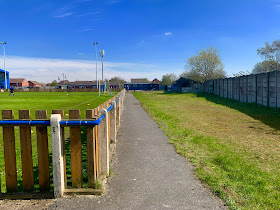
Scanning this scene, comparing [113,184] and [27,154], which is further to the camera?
[113,184]

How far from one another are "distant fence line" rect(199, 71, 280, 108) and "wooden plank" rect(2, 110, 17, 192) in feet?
53.7

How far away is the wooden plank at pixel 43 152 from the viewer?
10.1 ft

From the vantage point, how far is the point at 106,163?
3.80 metres

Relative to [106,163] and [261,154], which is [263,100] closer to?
[261,154]

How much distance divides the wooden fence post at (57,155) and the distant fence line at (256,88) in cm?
1595

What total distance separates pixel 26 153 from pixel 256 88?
64.4ft

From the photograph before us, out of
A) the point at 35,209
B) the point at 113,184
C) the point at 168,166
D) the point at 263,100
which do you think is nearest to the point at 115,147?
the point at 168,166

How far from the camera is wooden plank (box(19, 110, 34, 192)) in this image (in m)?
3.11

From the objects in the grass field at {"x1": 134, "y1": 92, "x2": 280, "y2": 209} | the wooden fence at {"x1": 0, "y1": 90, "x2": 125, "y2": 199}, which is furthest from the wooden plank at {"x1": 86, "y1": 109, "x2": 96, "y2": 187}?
the grass field at {"x1": 134, "y1": 92, "x2": 280, "y2": 209}

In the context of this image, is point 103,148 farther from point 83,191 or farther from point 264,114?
point 264,114

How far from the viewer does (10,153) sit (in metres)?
3.19

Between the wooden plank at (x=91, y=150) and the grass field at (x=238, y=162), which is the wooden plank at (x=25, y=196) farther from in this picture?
the grass field at (x=238, y=162)

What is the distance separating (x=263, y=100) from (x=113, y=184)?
17.2 metres

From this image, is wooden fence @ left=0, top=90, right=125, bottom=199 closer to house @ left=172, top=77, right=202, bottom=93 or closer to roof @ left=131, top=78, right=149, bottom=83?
house @ left=172, top=77, right=202, bottom=93
